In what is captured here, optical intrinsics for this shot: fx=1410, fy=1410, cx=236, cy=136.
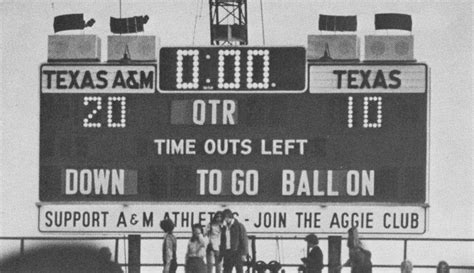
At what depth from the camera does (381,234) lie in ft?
70.5

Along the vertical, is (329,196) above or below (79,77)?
below

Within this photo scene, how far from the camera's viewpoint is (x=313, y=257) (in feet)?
67.6

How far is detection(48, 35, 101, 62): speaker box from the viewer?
21328 mm

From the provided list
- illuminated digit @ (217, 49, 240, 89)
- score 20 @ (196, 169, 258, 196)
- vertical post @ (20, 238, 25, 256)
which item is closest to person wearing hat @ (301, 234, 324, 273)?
score 20 @ (196, 169, 258, 196)

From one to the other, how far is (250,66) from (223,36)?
10.6ft

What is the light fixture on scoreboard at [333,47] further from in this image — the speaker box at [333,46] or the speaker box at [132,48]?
the speaker box at [132,48]

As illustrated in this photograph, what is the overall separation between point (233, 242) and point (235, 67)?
2592 mm

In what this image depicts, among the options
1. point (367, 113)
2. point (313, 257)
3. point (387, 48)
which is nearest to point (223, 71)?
point (367, 113)

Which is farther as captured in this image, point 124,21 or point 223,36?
point 223,36

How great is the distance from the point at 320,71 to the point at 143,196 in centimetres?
326

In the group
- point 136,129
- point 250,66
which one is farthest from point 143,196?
point 250,66

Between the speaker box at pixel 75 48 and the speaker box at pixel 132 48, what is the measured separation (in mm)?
242

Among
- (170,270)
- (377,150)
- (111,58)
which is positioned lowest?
(170,270)

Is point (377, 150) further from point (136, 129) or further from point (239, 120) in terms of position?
point (136, 129)
